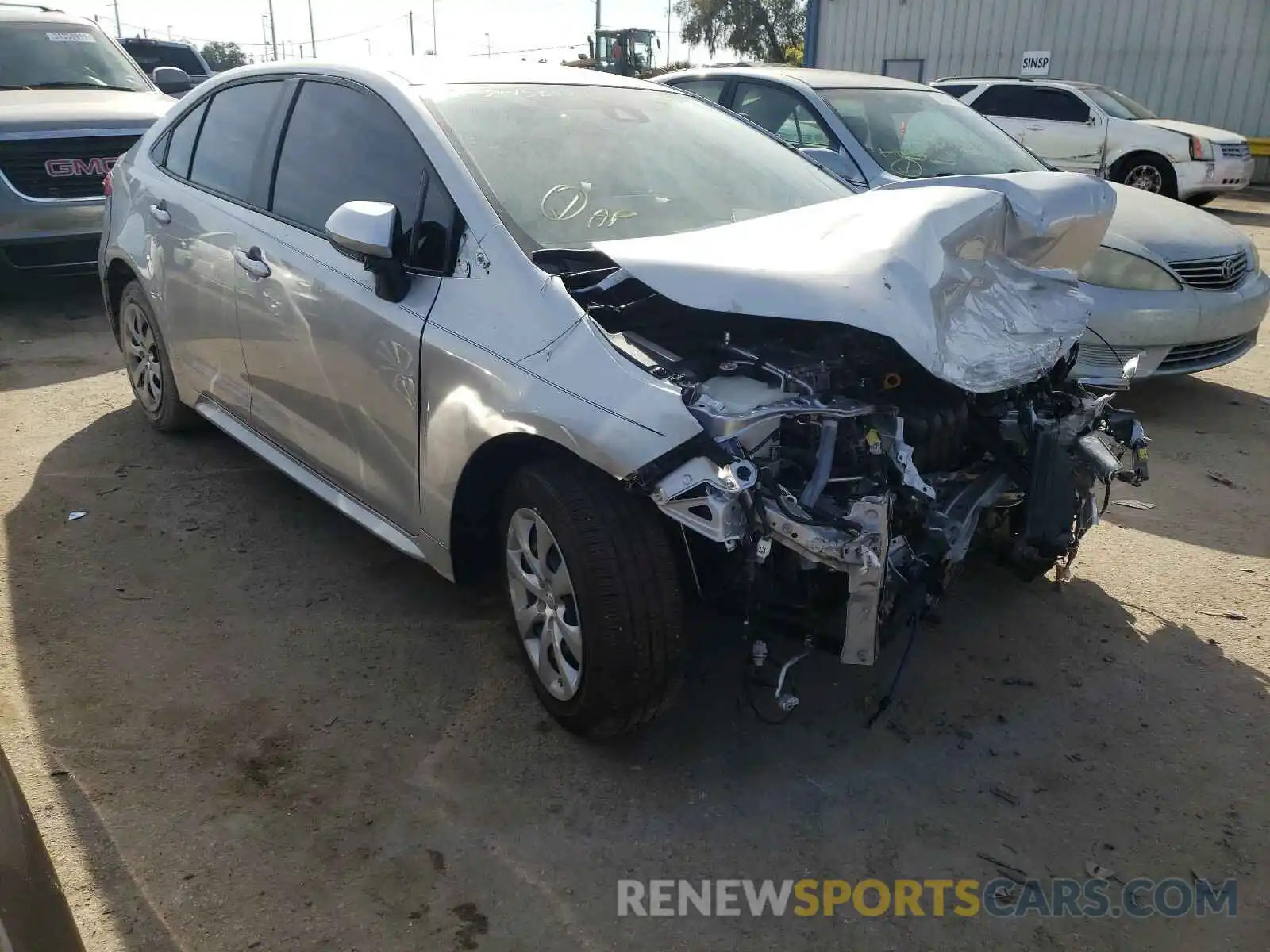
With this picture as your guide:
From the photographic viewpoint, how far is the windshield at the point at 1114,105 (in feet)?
44.0

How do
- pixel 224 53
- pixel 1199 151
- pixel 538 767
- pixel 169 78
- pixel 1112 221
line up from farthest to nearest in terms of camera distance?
pixel 224 53
pixel 1199 151
pixel 169 78
pixel 1112 221
pixel 538 767

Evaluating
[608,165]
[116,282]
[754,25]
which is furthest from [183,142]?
[754,25]

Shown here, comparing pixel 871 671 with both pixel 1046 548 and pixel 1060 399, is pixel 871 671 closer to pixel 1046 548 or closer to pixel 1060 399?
pixel 1046 548

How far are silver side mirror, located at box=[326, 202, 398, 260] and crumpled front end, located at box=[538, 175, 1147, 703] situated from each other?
1.51ft

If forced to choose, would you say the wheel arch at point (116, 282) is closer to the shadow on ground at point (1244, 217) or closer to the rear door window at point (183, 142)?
the rear door window at point (183, 142)

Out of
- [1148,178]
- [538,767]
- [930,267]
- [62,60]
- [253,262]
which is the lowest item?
[538,767]

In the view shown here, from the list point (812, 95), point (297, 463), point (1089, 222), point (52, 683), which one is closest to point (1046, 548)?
point (1089, 222)

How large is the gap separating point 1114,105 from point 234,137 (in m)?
12.9

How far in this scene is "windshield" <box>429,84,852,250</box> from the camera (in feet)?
10.0

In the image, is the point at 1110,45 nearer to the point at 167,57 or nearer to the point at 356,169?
the point at 167,57

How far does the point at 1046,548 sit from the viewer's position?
306 cm

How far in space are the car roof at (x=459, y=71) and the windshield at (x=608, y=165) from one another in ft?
0.22

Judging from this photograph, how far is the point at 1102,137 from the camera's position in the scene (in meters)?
13.2

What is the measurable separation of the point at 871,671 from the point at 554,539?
1.22m
